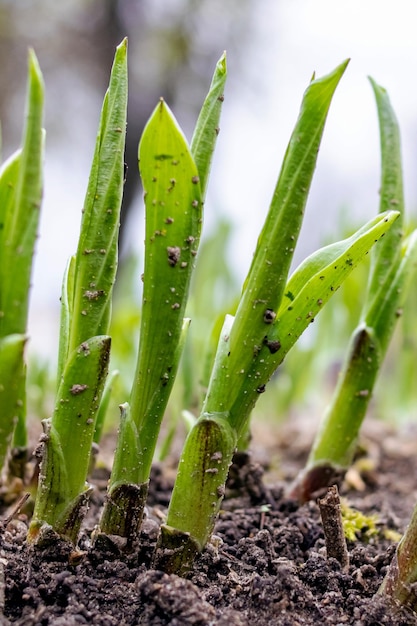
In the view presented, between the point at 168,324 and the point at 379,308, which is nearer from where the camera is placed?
the point at 168,324

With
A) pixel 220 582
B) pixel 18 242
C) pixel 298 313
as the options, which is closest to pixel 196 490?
pixel 220 582

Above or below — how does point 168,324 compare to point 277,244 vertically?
below


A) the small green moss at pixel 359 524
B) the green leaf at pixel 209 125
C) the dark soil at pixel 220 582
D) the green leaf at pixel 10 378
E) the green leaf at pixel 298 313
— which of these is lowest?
the dark soil at pixel 220 582

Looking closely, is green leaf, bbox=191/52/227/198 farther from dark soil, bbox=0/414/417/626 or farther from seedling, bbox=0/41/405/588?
dark soil, bbox=0/414/417/626

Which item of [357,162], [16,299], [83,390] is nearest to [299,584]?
[83,390]

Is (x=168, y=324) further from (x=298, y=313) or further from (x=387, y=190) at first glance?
(x=387, y=190)

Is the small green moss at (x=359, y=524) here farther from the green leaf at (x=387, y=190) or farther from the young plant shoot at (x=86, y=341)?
the young plant shoot at (x=86, y=341)

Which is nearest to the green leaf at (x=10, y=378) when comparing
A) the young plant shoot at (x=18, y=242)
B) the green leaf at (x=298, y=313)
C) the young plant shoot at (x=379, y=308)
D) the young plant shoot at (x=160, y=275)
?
the young plant shoot at (x=18, y=242)
